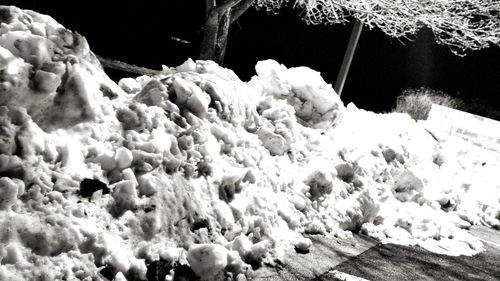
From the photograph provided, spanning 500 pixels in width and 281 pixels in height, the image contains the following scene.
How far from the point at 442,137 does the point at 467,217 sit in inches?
87.9

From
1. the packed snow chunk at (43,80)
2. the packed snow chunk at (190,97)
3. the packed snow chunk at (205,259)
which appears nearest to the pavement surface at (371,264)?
the packed snow chunk at (205,259)

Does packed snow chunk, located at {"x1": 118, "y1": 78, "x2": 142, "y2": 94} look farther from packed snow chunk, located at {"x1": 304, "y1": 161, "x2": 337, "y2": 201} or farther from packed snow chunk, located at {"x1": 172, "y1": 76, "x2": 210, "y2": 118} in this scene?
packed snow chunk, located at {"x1": 304, "y1": 161, "x2": 337, "y2": 201}

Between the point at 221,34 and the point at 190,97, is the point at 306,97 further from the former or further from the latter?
the point at 221,34

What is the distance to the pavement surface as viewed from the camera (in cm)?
310

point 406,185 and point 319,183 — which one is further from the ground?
point 319,183

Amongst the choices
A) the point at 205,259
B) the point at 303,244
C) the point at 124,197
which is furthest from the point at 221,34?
the point at 205,259

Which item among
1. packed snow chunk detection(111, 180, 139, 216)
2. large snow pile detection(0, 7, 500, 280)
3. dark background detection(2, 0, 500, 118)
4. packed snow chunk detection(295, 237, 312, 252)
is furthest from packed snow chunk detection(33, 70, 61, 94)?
dark background detection(2, 0, 500, 118)

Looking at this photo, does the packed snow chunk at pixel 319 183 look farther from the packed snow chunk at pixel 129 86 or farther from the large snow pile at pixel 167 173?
the packed snow chunk at pixel 129 86

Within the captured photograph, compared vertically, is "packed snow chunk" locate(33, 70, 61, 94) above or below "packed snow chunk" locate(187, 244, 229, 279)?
above

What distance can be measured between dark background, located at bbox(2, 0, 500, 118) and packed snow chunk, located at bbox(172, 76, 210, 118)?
9.10 m

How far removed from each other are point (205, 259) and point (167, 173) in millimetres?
668

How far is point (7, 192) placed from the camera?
2156mm

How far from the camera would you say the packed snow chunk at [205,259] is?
2.56 m

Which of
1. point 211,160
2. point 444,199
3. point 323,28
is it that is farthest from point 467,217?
point 323,28
